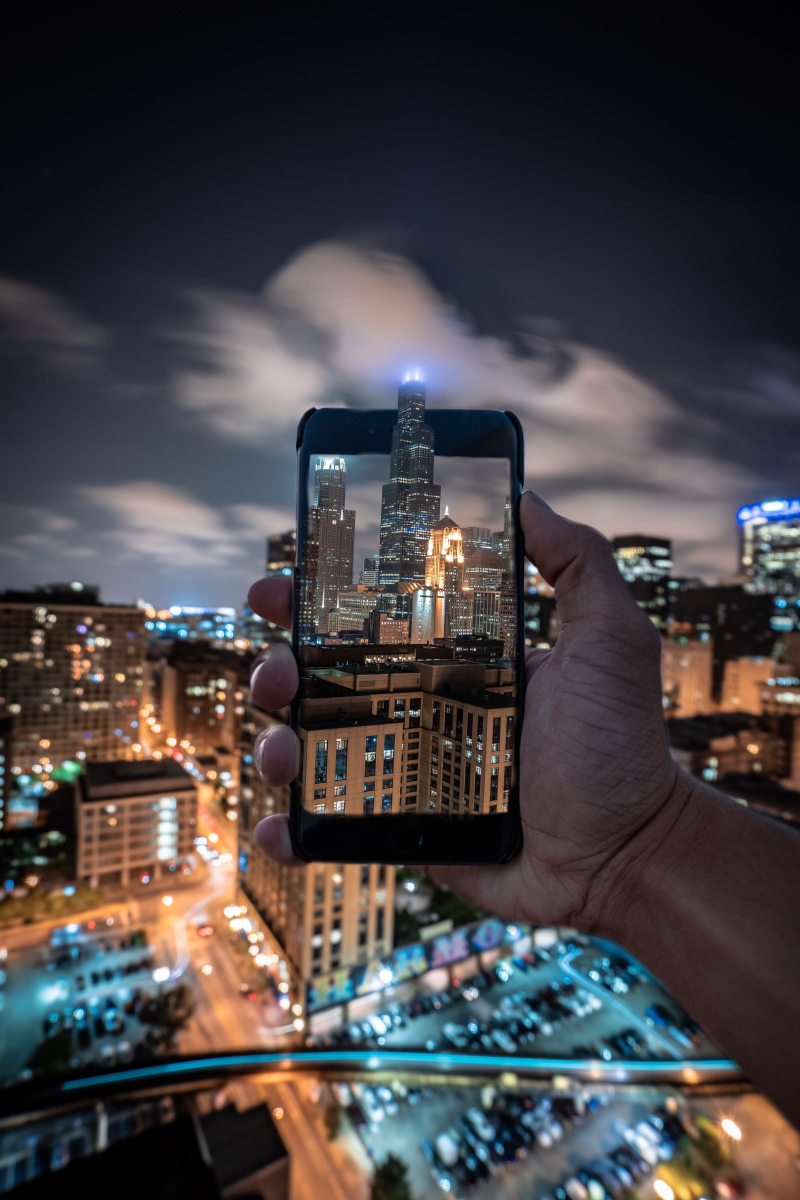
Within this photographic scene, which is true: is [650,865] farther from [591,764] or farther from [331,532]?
[331,532]

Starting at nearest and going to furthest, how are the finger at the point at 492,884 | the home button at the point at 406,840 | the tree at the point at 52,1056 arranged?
the home button at the point at 406,840
the finger at the point at 492,884
the tree at the point at 52,1056

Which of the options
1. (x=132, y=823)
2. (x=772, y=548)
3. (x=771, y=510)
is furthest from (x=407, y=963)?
(x=772, y=548)

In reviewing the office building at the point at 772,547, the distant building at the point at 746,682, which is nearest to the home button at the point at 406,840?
the distant building at the point at 746,682

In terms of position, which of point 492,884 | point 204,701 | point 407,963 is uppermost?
point 492,884


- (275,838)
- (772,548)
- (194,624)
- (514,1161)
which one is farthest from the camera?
(194,624)

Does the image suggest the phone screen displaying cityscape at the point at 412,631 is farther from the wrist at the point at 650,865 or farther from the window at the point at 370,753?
the wrist at the point at 650,865
